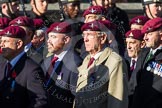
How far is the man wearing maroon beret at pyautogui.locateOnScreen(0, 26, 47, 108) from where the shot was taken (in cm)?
605

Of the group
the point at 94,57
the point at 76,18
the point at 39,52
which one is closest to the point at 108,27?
the point at 94,57

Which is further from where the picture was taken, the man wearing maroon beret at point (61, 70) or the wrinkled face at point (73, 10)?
the wrinkled face at point (73, 10)

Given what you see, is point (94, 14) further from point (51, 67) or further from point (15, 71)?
point (15, 71)

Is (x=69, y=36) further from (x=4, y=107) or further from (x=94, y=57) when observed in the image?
(x=4, y=107)

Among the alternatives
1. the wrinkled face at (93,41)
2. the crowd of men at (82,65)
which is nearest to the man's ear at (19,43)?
the crowd of men at (82,65)

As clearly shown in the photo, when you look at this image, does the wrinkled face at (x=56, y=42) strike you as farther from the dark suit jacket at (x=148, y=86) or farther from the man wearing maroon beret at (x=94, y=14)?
the man wearing maroon beret at (x=94, y=14)

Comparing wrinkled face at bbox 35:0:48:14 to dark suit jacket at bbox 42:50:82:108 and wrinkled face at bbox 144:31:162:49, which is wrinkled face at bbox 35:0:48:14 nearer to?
dark suit jacket at bbox 42:50:82:108

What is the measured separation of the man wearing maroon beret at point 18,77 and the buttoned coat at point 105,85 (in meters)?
0.64

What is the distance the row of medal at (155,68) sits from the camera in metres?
6.82

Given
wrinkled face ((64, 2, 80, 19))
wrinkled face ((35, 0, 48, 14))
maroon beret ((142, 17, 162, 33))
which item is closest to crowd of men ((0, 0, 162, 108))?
maroon beret ((142, 17, 162, 33))

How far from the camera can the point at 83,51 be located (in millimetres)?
7820

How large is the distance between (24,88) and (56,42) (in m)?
1.05

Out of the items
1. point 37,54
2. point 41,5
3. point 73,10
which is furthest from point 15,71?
point 41,5

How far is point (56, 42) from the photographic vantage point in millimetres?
7027
